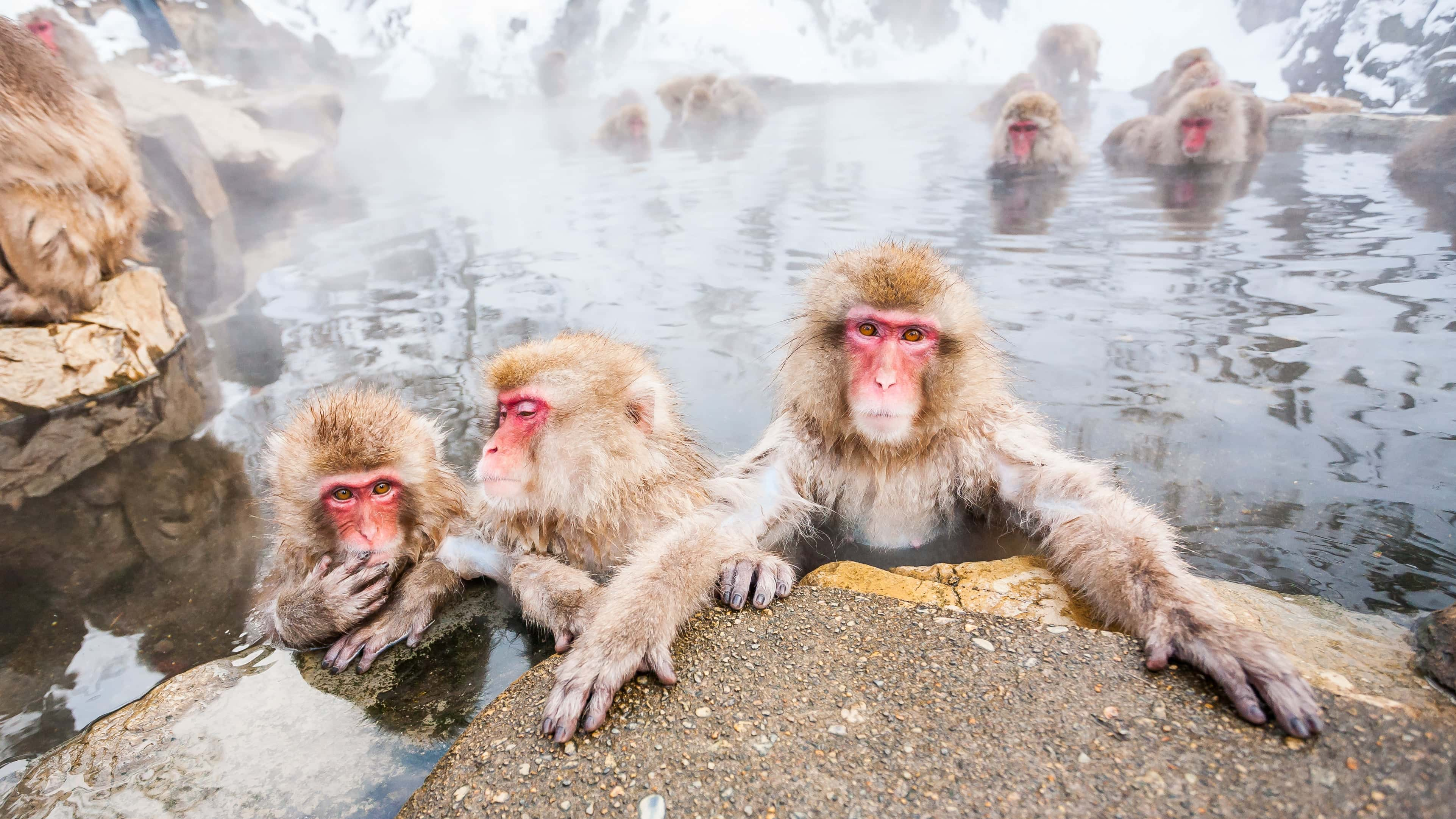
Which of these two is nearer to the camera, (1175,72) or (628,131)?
(1175,72)

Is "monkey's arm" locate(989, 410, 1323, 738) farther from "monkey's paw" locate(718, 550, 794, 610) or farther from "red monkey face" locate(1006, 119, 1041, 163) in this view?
"red monkey face" locate(1006, 119, 1041, 163)

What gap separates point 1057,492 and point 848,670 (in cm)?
97

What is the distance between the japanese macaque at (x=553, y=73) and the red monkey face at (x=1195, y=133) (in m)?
14.1

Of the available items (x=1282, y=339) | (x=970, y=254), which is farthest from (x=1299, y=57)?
(x=1282, y=339)

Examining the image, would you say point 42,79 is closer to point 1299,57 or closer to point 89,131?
point 89,131

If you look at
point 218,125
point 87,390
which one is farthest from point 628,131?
point 87,390

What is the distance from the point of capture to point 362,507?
8.23 ft

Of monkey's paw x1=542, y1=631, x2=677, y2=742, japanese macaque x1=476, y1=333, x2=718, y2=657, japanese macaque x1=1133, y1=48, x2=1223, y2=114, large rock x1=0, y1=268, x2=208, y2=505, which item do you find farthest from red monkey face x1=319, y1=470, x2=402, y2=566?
japanese macaque x1=1133, y1=48, x2=1223, y2=114

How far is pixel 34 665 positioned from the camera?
2.49 metres

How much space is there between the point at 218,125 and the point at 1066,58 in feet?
42.5

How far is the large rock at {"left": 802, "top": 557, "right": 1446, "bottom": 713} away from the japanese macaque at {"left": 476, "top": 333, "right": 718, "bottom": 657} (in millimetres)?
617

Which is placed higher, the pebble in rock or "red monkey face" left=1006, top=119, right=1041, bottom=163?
"red monkey face" left=1006, top=119, right=1041, bottom=163

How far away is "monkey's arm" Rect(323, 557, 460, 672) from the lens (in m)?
2.39

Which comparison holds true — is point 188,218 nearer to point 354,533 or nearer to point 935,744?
point 354,533
